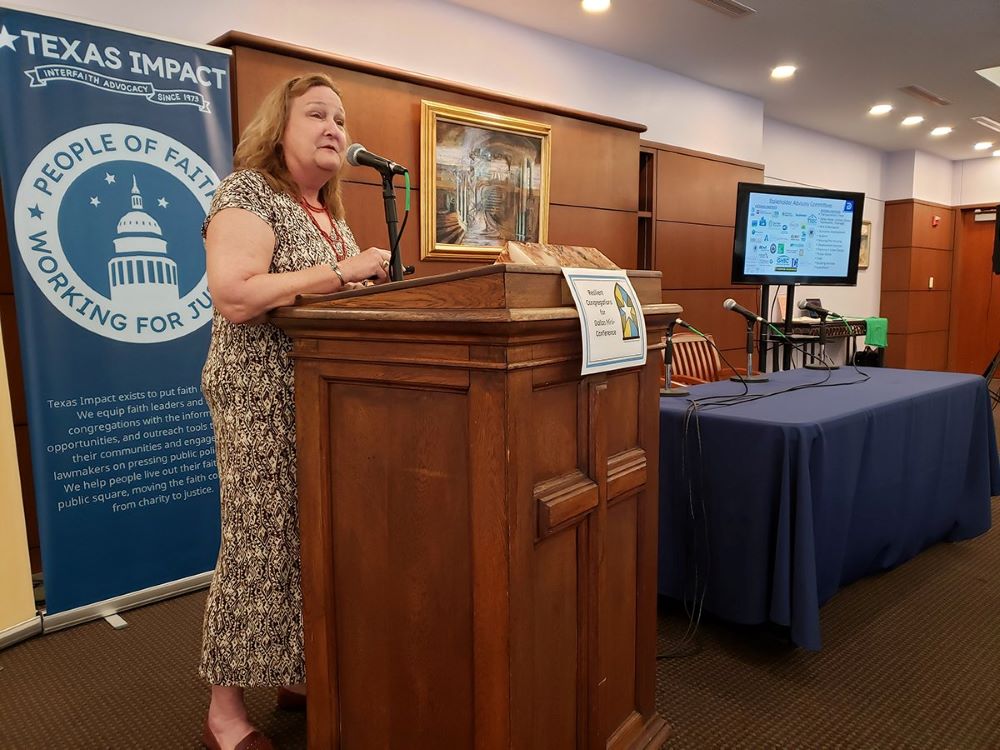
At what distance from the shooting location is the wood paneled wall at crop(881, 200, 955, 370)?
833 centimetres

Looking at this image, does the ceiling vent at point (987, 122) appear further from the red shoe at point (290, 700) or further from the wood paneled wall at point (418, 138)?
the red shoe at point (290, 700)

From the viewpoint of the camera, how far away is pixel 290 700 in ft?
5.96

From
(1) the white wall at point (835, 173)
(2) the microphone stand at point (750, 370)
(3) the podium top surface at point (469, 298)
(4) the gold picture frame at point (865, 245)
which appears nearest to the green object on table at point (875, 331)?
(1) the white wall at point (835, 173)

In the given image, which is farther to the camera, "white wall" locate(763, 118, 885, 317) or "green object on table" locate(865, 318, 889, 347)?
"green object on table" locate(865, 318, 889, 347)

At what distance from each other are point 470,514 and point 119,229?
207cm

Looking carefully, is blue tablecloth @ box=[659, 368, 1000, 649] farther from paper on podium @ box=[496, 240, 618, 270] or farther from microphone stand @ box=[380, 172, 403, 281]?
microphone stand @ box=[380, 172, 403, 281]

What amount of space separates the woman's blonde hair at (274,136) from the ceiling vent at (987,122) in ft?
24.2

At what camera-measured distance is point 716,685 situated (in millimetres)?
1962

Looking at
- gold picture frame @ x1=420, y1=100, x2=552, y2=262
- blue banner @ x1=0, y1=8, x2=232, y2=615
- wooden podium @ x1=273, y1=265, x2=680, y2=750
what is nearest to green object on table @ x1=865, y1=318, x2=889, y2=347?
gold picture frame @ x1=420, y1=100, x2=552, y2=262

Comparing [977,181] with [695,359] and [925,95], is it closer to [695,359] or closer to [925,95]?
[925,95]

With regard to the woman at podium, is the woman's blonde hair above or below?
above

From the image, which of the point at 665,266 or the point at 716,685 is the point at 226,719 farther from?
the point at 665,266

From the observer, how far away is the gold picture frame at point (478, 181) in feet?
11.9

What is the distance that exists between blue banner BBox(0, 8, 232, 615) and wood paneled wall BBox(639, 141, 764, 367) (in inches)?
132
